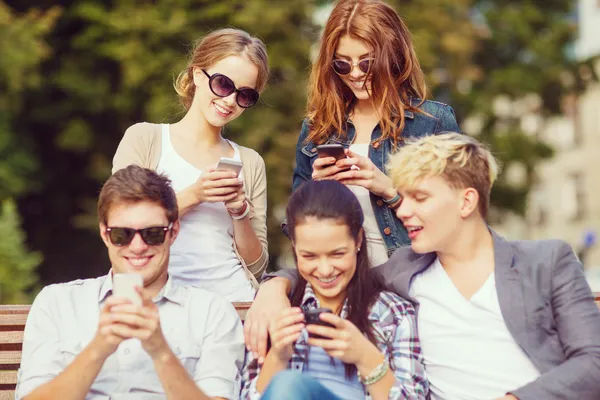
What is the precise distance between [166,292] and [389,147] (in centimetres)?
135

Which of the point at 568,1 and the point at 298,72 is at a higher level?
the point at 568,1

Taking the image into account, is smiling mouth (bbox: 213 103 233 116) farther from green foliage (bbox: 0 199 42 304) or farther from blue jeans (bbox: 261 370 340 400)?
green foliage (bbox: 0 199 42 304)

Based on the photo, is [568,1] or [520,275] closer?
[520,275]

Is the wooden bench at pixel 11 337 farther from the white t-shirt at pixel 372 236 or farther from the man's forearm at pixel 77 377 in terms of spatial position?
the man's forearm at pixel 77 377

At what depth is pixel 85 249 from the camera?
2002 centimetres

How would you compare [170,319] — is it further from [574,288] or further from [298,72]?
[298,72]

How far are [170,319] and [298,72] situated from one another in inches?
556

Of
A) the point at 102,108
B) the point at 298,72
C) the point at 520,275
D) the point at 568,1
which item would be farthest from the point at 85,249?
the point at 520,275

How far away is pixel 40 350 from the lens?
404cm

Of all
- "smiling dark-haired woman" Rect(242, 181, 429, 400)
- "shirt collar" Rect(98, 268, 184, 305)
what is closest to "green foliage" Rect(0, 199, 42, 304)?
"shirt collar" Rect(98, 268, 184, 305)

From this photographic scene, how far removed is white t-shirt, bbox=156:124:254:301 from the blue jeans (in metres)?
1.32

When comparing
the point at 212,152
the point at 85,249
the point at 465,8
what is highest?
the point at 465,8

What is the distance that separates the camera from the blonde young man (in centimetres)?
395

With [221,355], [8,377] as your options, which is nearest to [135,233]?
[221,355]
